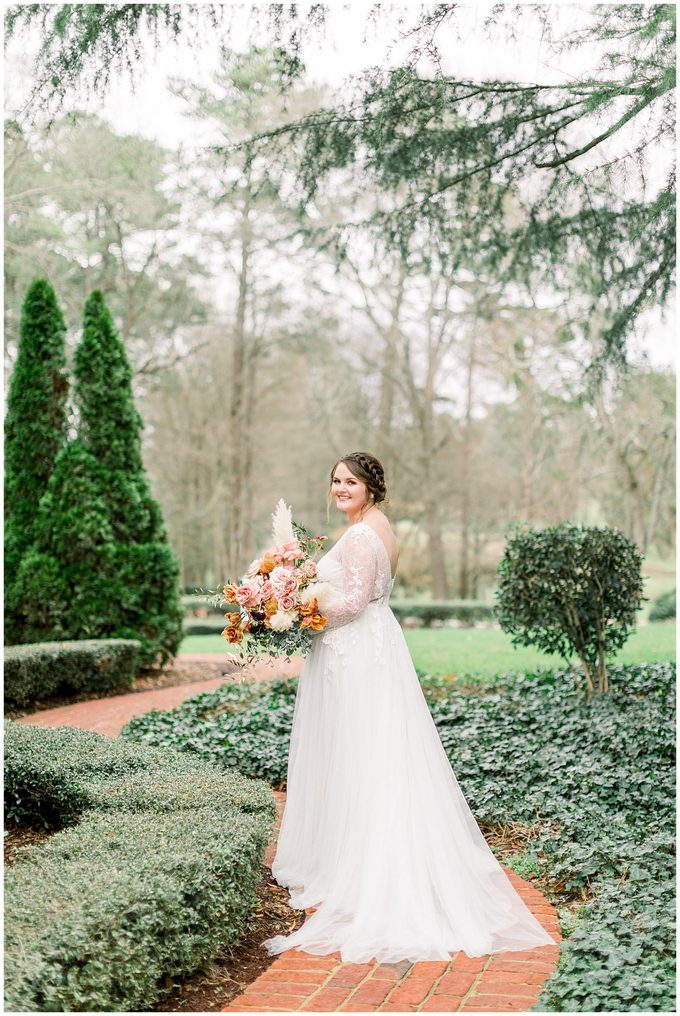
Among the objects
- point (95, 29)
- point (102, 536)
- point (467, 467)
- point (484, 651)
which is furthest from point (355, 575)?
point (467, 467)

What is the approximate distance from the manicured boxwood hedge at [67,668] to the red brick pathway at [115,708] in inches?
8.2

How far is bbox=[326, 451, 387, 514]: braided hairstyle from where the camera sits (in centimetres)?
445

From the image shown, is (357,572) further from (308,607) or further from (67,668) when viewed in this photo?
(67,668)

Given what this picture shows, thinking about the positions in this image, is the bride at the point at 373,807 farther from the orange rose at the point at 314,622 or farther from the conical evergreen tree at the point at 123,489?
the conical evergreen tree at the point at 123,489

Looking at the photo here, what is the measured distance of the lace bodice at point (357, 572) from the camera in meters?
4.28

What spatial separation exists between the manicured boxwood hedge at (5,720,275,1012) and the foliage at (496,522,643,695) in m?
3.91

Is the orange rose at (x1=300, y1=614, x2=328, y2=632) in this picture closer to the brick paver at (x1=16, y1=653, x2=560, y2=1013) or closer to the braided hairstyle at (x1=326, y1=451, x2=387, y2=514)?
the braided hairstyle at (x1=326, y1=451, x2=387, y2=514)

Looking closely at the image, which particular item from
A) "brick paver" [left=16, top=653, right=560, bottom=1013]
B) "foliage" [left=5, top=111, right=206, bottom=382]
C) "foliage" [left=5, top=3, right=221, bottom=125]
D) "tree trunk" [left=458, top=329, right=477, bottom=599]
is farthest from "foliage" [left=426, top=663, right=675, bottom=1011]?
"tree trunk" [left=458, top=329, right=477, bottom=599]

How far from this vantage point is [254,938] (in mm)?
3912

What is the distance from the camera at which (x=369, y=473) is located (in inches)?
176

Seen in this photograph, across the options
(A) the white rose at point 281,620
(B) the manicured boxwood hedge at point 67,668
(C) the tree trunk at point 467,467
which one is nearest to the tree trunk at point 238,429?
(C) the tree trunk at point 467,467

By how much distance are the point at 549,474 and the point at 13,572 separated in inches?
756

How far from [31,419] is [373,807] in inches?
325

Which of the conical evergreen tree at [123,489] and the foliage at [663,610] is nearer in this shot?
the conical evergreen tree at [123,489]
